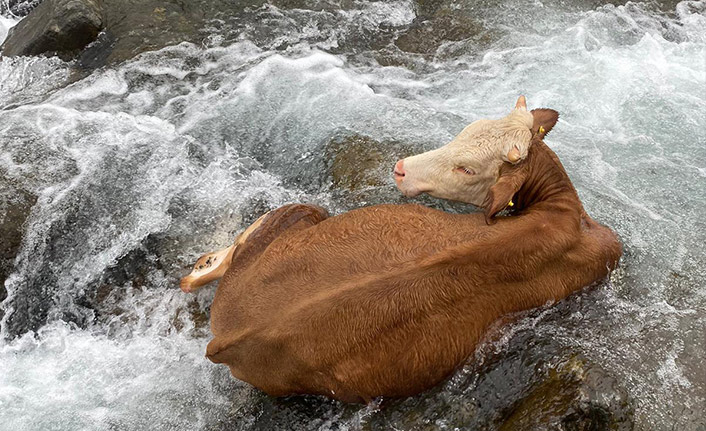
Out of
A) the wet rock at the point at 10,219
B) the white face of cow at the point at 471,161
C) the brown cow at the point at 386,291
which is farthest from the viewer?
the wet rock at the point at 10,219

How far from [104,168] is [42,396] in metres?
2.43

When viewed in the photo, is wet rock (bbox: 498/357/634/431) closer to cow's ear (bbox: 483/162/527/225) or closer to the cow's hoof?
cow's ear (bbox: 483/162/527/225)

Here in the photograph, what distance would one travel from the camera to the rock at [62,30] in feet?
25.8

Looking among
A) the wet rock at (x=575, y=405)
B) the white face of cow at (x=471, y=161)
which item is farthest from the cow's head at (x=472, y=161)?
the wet rock at (x=575, y=405)

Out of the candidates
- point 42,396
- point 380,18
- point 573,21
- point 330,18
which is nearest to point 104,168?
point 42,396

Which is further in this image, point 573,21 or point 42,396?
point 573,21

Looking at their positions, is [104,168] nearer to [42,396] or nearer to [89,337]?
[89,337]

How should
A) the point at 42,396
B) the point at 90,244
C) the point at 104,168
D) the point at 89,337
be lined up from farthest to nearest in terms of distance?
the point at 104,168 < the point at 90,244 < the point at 89,337 < the point at 42,396

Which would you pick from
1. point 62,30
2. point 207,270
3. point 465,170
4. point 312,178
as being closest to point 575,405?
point 465,170

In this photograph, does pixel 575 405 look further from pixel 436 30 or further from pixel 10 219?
pixel 436 30

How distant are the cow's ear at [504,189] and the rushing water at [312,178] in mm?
716

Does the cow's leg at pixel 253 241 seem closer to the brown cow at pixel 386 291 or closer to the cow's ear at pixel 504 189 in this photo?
the brown cow at pixel 386 291

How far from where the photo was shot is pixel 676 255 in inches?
199

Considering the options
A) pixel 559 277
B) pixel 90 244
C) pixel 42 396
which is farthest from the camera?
pixel 90 244
